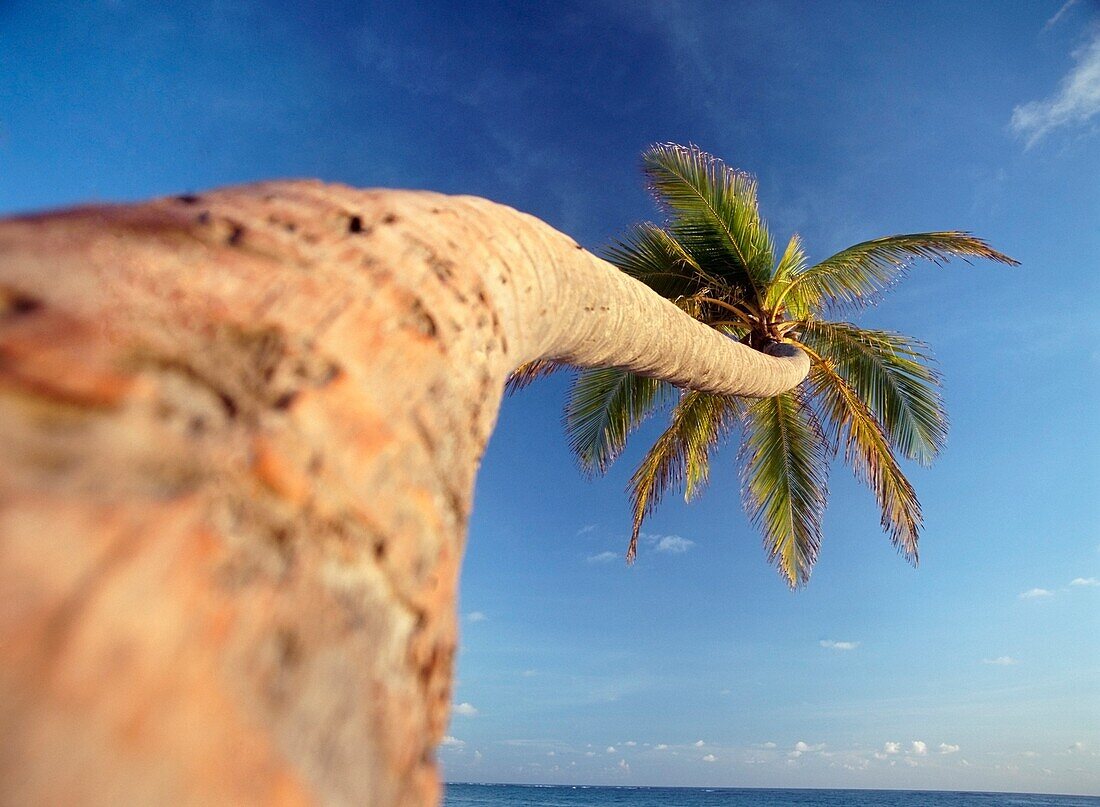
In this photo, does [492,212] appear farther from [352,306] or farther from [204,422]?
[204,422]

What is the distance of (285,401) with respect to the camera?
30.5 inches

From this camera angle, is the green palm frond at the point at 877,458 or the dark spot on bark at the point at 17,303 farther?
the green palm frond at the point at 877,458

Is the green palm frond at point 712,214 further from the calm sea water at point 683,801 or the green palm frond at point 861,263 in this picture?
the calm sea water at point 683,801

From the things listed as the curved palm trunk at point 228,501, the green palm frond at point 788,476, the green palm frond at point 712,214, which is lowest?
the curved palm trunk at point 228,501

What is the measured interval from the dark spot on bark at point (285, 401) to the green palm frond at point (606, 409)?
7243mm

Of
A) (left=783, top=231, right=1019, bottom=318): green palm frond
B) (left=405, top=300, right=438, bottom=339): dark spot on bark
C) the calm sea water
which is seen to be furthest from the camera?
the calm sea water

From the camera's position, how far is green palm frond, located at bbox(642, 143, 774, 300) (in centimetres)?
674

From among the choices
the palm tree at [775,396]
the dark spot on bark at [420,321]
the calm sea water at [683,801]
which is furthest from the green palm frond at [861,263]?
the calm sea water at [683,801]

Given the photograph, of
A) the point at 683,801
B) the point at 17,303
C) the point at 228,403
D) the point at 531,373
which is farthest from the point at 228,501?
the point at 683,801

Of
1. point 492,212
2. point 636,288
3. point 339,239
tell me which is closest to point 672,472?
point 636,288

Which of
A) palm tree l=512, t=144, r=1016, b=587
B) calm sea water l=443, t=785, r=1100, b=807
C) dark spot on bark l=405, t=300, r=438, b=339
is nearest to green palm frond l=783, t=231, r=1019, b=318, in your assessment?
palm tree l=512, t=144, r=1016, b=587

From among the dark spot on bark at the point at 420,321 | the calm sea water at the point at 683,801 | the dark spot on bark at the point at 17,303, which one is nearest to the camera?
the dark spot on bark at the point at 17,303

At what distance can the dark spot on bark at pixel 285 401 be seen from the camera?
0.77 meters

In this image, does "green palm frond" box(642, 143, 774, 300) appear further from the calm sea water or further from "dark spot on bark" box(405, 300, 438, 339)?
the calm sea water
